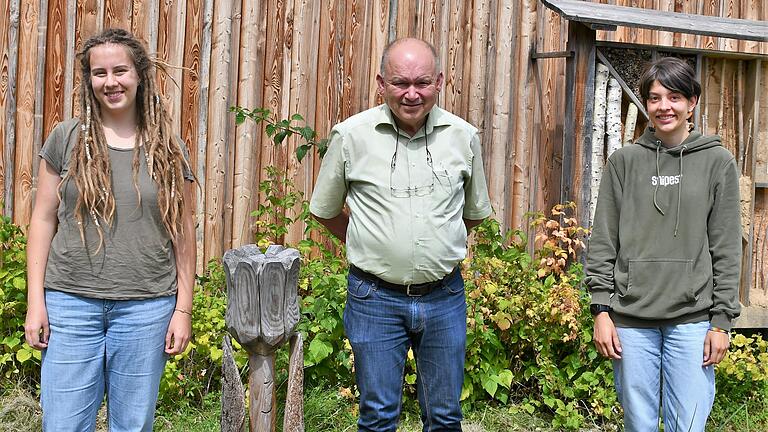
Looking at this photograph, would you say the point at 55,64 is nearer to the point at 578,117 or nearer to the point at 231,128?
the point at 231,128

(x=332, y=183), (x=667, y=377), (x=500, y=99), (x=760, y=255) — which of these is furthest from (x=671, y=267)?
(x=760, y=255)

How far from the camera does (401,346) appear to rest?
3.34 m

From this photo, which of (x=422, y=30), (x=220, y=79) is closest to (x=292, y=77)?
(x=220, y=79)

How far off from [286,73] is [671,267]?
10.3ft

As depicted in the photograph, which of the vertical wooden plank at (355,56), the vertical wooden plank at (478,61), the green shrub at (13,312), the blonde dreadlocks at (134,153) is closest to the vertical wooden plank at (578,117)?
the vertical wooden plank at (478,61)

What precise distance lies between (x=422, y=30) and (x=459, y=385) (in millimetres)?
3224

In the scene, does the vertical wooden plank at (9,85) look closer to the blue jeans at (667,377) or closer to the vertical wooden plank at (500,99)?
the vertical wooden plank at (500,99)

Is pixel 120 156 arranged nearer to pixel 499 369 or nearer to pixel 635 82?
pixel 499 369

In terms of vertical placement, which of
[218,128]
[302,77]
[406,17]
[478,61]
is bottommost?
[218,128]

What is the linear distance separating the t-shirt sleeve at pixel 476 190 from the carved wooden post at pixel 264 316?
0.86 meters

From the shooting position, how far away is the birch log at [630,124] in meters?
6.05

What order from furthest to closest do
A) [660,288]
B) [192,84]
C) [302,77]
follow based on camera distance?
[302,77] < [192,84] < [660,288]

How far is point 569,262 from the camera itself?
234 inches

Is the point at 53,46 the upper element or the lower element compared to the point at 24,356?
upper
